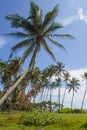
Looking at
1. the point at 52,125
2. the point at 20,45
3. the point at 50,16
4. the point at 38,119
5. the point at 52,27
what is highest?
the point at 50,16

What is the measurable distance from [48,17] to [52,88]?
78.8 m

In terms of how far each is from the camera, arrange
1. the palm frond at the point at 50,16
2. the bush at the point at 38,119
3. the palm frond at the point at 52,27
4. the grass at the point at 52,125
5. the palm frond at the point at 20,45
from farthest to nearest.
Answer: the bush at the point at 38,119 < the grass at the point at 52,125 < the palm frond at the point at 52,27 < the palm frond at the point at 50,16 < the palm frond at the point at 20,45

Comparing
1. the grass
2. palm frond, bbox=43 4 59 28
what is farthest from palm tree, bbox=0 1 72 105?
the grass

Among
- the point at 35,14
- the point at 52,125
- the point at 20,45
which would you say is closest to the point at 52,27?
the point at 35,14

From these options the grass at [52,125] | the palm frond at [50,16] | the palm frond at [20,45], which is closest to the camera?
the palm frond at [20,45]

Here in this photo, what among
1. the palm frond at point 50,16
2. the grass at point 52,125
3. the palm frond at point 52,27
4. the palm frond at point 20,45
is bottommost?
the grass at point 52,125

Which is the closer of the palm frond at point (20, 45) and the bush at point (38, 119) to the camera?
the palm frond at point (20, 45)

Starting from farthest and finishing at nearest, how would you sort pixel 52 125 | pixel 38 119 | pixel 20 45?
pixel 38 119 < pixel 52 125 < pixel 20 45

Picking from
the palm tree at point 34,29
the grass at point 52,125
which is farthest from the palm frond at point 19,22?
the grass at point 52,125

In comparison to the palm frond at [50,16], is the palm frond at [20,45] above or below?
below

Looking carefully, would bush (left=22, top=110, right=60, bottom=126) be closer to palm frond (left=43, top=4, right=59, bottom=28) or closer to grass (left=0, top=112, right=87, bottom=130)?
grass (left=0, top=112, right=87, bottom=130)

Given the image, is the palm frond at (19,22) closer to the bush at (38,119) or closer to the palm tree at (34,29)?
the palm tree at (34,29)

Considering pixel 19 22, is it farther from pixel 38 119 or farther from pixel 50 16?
pixel 38 119

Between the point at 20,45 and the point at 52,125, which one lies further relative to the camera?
the point at 52,125
